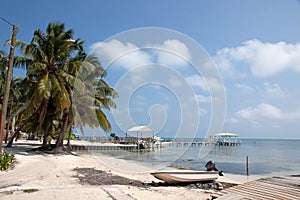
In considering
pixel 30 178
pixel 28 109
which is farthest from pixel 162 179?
pixel 28 109

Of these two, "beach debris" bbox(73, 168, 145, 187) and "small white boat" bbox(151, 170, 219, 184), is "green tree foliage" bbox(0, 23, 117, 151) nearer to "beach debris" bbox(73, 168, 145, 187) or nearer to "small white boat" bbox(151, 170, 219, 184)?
"beach debris" bbox(73, 168, 145, 187)

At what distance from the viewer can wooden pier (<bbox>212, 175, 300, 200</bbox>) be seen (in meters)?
6.81

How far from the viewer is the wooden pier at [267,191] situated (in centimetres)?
681

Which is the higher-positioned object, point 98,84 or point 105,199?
point 98,84

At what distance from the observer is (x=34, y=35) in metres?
17.5

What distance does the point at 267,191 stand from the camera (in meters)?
7.22

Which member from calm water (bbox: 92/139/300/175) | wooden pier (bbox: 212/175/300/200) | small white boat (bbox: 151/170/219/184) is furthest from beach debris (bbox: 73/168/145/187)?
calm water (bbox: 92/139/300/175)

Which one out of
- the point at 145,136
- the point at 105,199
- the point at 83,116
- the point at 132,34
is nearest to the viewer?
the point at 105,199

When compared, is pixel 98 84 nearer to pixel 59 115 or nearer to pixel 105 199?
pixel 59 115

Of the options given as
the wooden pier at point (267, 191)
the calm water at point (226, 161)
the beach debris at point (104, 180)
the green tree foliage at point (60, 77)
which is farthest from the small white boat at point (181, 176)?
the green tree foliage at point (60, 77)

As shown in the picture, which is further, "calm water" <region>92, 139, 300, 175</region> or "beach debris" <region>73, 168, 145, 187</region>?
"calm water" <region>92, 139, 300, 175</region>

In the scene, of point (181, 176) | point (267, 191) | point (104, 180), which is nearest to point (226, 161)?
point (181, 176)

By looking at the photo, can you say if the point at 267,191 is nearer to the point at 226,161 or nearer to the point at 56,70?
the point at 56,70

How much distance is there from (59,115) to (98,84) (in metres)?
4.03
